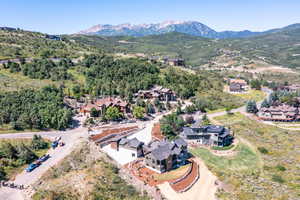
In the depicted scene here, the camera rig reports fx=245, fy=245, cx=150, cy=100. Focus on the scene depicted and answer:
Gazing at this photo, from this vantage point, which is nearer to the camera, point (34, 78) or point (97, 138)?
point (97, 138)

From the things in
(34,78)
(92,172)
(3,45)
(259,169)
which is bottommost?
(259,169)

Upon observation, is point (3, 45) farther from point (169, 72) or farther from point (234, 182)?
point (234, 182)

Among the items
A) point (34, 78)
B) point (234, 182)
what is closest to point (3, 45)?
point (34, 78)

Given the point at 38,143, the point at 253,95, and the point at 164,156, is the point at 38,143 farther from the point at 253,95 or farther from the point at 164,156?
the point at 253,95

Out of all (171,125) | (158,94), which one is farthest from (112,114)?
(158,94)

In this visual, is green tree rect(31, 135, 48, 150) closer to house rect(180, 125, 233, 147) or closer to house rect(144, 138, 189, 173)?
house rect(144, 138, 189, 173)
